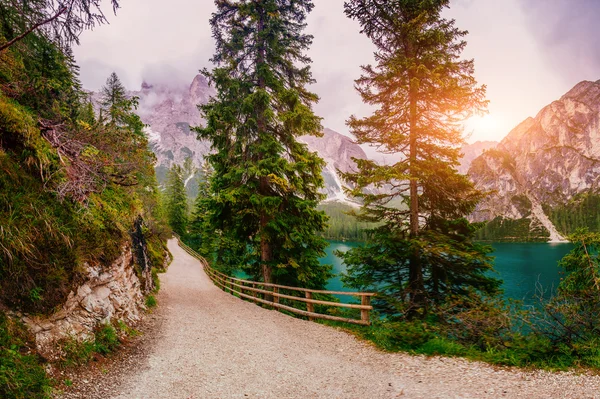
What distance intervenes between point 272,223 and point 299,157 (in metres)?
2.97

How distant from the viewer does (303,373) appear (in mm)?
5254

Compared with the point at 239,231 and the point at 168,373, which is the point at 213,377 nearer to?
the point at 168,373

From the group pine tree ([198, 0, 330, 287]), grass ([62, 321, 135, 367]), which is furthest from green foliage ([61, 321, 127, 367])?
pine tree ([198, 0, 330, 287])

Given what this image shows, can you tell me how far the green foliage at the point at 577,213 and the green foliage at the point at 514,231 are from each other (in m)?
8.89

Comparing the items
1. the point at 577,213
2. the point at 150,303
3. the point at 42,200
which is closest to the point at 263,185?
the point at 150,303

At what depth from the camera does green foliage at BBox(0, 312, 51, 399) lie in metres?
2.95

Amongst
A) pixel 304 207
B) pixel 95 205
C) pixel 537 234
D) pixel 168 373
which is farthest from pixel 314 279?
pixel 537 234

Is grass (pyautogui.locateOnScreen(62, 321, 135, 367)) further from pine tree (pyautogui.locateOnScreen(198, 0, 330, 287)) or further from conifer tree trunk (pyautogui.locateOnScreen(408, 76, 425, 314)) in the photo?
conifer tree trunk (pyautogui.locateOnScreen(408, 76, 425, 314))

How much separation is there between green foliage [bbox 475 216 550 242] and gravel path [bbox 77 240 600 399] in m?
163

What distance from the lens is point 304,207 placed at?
11148mm

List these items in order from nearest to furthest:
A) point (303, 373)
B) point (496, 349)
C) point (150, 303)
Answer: point (303, 373) < point (496, 349) < point (150, 303)

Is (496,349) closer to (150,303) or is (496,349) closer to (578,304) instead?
(578,304)

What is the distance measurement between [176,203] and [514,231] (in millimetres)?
185192

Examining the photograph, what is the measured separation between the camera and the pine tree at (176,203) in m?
40.6
